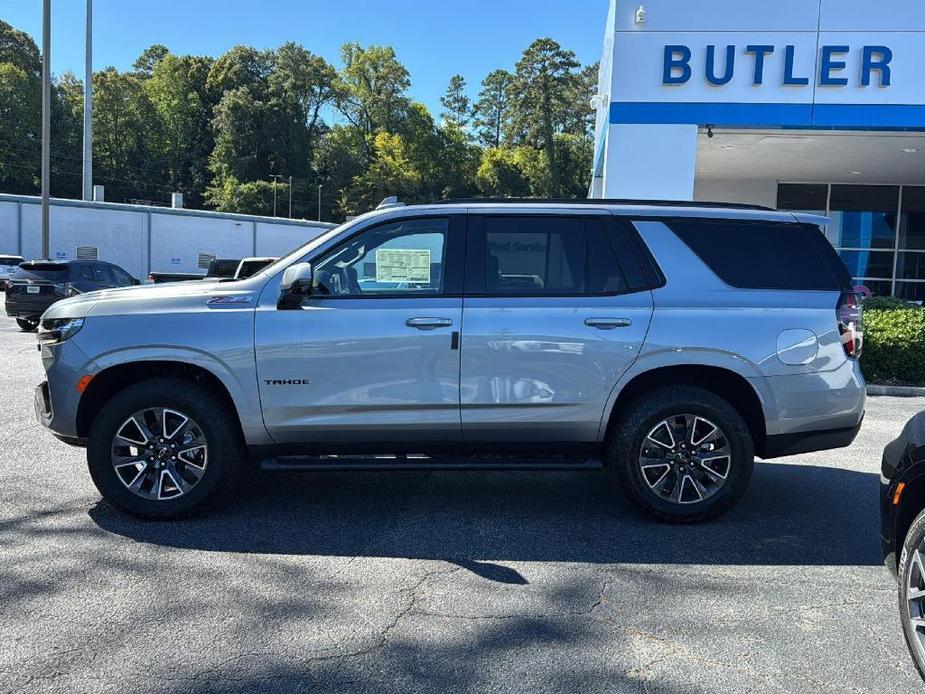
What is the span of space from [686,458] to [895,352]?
7442 millimetres

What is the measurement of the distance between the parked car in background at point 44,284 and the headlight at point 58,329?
38.2 ft

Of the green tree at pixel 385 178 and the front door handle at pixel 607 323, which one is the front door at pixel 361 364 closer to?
the front door handle at pixel 607 323

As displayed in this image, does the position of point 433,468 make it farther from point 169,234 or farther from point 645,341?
point 169,234

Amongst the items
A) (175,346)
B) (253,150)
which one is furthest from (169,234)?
(253,150)

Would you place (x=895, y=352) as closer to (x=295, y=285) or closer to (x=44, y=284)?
(x=295, y=285)

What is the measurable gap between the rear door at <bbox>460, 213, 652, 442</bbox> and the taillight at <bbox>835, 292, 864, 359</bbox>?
1211 mm

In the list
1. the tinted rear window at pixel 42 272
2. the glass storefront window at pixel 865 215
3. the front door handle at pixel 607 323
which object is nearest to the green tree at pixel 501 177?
the glass storefront window at pixel 865 215

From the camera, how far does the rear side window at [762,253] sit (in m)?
5.04

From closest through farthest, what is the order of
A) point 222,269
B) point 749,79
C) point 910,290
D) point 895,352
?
1. point 895,352
2. point 749,79
3. point 222,269
4. point 910,290

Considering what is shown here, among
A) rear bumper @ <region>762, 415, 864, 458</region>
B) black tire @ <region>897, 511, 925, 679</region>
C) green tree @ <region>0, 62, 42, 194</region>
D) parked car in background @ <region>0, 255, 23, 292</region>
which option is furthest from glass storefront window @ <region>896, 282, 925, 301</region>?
green tree @ <region>0, 62, 42, 194</region>

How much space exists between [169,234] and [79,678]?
114 feet

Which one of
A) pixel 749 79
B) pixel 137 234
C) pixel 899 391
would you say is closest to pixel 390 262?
pixel 899 391

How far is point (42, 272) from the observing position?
17.2 metres

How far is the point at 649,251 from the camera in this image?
5.07 meters
